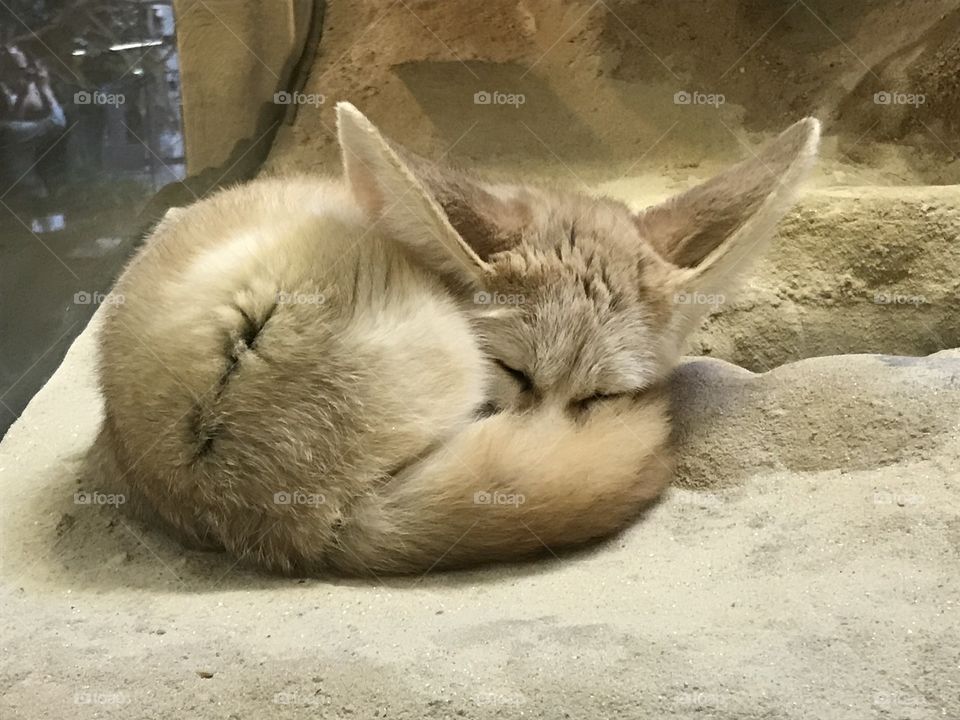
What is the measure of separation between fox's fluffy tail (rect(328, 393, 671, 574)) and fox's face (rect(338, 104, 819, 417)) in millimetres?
234

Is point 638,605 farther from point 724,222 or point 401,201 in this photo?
point 724,222

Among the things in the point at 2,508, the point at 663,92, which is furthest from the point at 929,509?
the point at 663,92

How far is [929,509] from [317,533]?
1220 mm

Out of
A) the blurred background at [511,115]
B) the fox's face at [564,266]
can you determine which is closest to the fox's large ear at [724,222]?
the fox's face at [564,266]

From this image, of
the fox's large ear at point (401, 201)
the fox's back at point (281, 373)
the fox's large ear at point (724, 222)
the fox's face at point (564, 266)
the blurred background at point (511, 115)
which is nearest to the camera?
the fox's back at point (281, 373)

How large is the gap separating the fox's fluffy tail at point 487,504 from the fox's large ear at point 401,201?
1.32 feet

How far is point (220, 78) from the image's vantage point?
4.13 meters

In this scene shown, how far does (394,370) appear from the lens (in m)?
1.78

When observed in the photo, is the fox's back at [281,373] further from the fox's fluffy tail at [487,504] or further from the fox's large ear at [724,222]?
the fox's large ear at [724,222]

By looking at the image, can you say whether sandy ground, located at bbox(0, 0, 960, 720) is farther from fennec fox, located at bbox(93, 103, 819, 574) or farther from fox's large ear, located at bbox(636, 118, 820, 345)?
fox's large ear, located at bbox(636, 118, 820, 345)

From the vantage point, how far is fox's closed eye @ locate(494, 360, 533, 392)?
2.10 m

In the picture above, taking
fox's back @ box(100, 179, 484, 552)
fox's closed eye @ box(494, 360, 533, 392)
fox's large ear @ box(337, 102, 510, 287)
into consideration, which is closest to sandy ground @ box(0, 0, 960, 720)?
fox's back @ box(100, 179, 484, 552)

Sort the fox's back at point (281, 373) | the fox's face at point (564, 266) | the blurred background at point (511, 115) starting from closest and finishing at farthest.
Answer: the fox's back at point (281, 373), the fox's face at point (564, 266), the blurred background at point (511, 115)

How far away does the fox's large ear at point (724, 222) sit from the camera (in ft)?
7.09
